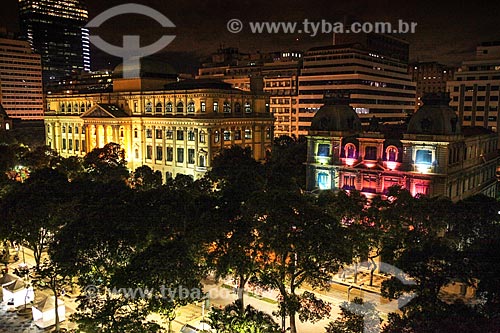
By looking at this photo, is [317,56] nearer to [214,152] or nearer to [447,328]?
[214,152]

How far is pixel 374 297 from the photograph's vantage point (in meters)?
48.9

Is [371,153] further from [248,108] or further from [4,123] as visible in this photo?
[4,123]

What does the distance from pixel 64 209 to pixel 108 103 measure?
7478 centimetres

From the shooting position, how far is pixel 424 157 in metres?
65.8

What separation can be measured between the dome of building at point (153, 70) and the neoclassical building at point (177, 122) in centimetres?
186

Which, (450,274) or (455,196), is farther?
(455,196)

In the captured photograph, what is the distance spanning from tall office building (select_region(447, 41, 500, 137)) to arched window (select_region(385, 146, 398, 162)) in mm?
64602

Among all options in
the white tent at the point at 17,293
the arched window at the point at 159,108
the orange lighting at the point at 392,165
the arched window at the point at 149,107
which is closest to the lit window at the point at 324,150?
the orange lighting at the point at 392,165

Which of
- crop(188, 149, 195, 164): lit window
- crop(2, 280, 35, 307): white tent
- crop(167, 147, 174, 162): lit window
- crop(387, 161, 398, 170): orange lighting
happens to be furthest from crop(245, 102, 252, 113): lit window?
crop(2, 280, 35, 307): white tent

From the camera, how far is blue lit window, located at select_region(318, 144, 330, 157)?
75.3 meters

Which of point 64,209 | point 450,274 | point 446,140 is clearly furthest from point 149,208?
point 446,140

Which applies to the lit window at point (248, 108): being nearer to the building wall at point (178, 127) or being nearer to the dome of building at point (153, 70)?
the building wall at point (178, 127)

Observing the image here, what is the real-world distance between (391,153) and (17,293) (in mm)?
51019

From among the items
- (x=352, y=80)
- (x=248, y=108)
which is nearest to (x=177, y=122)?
(x=248, y=108)
